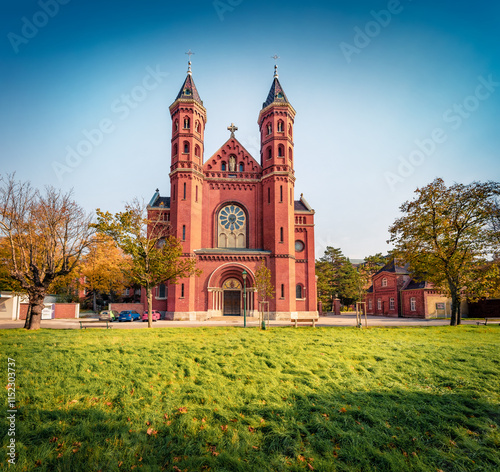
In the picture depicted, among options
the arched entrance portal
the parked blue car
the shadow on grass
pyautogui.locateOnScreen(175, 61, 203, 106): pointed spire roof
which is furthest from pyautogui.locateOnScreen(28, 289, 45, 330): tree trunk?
pyautogui.locateOnScreen(175, 61, 203, 106): pointed spire roof

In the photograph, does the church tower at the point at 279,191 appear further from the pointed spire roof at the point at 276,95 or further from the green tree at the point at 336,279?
the green tree at the point at 336,279

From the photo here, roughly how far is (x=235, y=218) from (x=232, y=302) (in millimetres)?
9350

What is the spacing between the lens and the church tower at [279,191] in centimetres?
3316

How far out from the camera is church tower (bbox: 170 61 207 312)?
32812 mm

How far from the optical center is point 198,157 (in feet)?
119

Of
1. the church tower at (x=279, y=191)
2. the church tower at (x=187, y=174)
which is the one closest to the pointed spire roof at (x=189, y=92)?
the church tower at (x=187, y=174)

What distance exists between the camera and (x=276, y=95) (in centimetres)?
3825

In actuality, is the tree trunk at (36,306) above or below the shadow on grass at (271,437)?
above

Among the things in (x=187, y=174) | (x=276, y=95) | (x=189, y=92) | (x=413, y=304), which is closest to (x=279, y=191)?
(x=187, y=174)

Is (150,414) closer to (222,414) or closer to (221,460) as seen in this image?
(222,414)

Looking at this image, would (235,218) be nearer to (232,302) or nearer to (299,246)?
(299,246)

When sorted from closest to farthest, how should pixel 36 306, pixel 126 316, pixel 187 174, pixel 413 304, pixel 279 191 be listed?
pixel 36 306, pixel 126 316, pixel 187 174, pixel 279 191, pixel 413 304

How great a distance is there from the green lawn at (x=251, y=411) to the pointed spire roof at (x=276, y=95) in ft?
111

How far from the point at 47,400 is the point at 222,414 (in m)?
3.45
